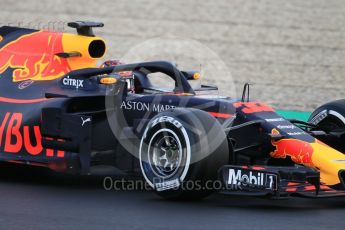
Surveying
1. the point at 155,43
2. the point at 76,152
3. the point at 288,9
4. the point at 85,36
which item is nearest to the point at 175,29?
the point at 155,43

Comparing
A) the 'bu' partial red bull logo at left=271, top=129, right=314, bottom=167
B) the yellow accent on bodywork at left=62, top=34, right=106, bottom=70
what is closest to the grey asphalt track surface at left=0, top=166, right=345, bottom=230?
the 'bu' partial red bull logo at left=271, top=129, right=314, bottom=167

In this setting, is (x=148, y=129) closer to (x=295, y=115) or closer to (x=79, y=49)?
(x=79, y=49)

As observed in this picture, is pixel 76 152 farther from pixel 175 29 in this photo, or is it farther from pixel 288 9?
pixel 288 9

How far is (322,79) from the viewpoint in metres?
18.6

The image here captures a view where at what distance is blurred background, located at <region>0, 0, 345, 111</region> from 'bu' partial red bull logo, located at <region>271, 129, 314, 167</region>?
307 inches

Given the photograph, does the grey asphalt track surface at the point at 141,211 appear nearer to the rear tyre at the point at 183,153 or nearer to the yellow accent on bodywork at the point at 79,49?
the rear tyre at the point at 183,153

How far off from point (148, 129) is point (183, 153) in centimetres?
57

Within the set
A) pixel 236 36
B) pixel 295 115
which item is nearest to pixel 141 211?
pixel 295 115

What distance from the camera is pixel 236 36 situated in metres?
20.2

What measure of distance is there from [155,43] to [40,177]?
9.67 meters

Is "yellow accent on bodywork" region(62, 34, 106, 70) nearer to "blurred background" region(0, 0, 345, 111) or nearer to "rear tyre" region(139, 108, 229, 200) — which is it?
"rear tyre" region(139, 108, 229, 200)

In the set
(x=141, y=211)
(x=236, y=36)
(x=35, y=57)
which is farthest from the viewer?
(x=236, y=36)

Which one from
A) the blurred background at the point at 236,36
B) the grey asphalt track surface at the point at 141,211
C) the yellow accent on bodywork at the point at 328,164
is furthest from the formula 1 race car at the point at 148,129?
the blurred background at the point at 236,36

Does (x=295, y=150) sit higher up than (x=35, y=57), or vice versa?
(x=35, y=57)
